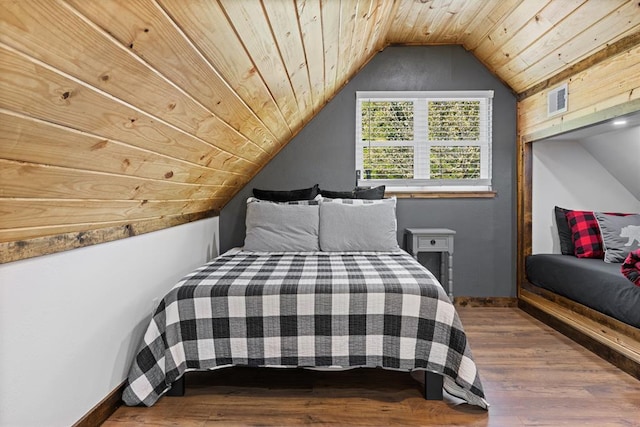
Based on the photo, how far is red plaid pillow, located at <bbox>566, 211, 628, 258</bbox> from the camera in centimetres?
297

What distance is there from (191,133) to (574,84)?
99.3 inches

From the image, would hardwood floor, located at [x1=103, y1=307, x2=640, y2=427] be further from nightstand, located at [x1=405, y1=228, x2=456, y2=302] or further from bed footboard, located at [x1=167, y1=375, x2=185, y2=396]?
nightstand, located at [x1=405, y1=228, x2=456, y2=302]

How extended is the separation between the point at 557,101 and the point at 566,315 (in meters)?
1.52

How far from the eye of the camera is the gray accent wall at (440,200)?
11.4 ft

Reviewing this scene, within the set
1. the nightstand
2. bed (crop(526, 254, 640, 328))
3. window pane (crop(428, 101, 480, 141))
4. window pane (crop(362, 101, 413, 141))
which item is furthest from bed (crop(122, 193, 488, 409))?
window pane (crop(428, 101, 480, 141))

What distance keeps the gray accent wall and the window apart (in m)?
0.09

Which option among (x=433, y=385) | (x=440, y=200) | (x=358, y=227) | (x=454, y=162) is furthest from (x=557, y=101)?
(x=433, y=385)

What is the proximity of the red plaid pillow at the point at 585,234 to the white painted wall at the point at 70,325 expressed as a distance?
9.93ft

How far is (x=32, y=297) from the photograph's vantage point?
1.30 m

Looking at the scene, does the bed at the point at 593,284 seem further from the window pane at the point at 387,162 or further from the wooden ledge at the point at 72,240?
the wooden ledge at the point at 72,240

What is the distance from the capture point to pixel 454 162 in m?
3.54

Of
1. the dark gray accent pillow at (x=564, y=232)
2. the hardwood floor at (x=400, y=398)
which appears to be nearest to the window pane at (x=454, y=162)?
the dark gray accent pillow at (x=564, y=232)

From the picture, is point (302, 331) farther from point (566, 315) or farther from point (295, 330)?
point (566, 315)

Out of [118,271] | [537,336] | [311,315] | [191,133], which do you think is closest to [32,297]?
[118,271]
